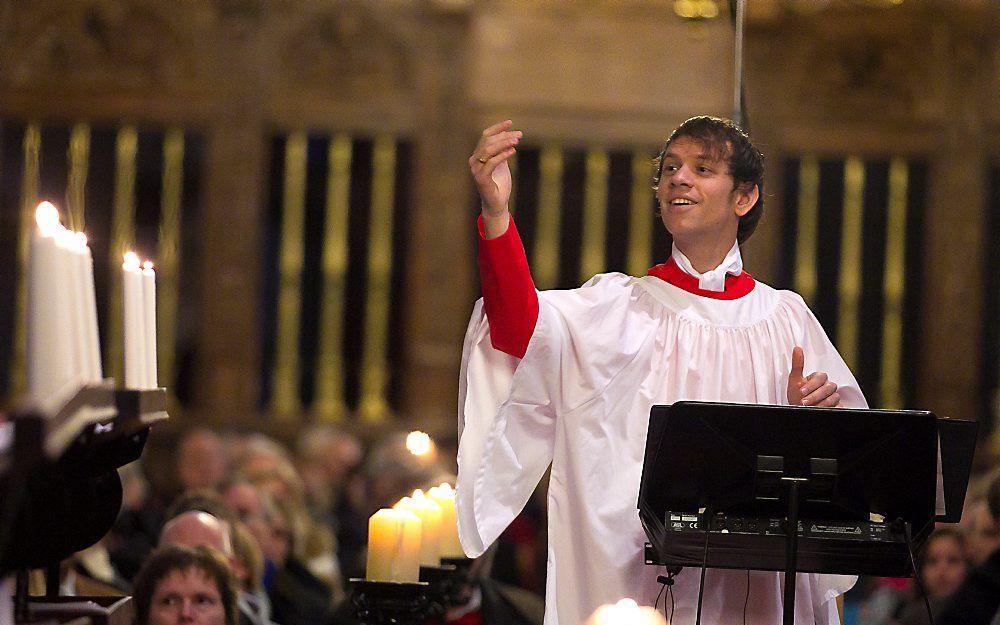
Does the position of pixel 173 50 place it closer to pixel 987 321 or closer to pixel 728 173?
pixel 987 321

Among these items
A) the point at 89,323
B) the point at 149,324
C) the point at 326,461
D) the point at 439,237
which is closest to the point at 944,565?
the point at 149,324

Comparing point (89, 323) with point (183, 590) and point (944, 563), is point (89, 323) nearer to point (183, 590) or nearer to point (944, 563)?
point (183, 590)

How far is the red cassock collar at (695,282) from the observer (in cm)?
351

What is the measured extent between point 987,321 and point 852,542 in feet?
26.9

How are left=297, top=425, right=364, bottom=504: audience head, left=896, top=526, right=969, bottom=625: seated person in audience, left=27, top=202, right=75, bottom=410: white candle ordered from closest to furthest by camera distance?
left=27, top=202, right=75, bottom=410: white candle
left=896, top=526, right=969, bottom=625: seated person in audience
left=297, top=425, right=364, bottom=504: audience head

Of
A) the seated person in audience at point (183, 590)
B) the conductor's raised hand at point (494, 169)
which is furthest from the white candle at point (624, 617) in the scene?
the seated person in audience at point (183, 590)

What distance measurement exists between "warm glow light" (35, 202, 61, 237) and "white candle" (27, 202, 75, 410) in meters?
0.04

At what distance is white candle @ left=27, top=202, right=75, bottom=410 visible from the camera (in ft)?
6.37

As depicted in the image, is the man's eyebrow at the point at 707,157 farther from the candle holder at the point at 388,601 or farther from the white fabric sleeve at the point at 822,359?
the candle holder at the point at 388,601

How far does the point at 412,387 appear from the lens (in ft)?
34.5

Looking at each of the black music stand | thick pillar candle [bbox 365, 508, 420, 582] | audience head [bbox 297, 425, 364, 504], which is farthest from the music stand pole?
audience head [bbox 297, 425, 364, 504]

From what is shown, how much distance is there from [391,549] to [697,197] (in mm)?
1075

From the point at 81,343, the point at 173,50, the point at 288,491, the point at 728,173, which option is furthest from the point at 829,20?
the point at 81,343

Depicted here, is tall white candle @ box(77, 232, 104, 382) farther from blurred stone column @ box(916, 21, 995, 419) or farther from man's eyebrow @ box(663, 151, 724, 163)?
blurred stone column @ box(916, 21, 995, 419)
